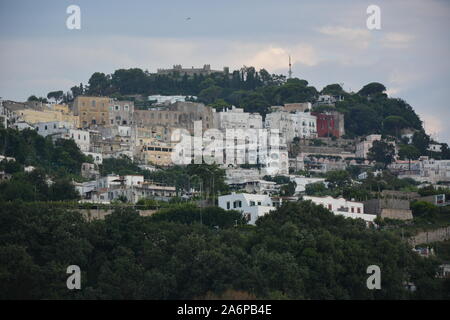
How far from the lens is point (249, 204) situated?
2803 inches

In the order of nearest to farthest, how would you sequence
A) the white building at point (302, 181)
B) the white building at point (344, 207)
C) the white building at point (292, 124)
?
1. the white building at point (344, 207)
2. the white building at point (302, 181)
3. the white building at point (292, 124)

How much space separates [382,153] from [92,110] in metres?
21.5

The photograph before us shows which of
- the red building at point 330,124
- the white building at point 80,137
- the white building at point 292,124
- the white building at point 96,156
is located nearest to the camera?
the white building at point 96,156

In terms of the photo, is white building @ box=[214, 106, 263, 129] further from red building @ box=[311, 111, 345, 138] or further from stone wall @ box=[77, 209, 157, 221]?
stone wall @ box=[77, 209, 157, 221]

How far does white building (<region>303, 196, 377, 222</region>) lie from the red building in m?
34.6

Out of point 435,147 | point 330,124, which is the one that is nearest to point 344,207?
point 435,147

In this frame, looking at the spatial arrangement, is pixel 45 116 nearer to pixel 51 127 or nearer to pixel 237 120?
pixel 51 127

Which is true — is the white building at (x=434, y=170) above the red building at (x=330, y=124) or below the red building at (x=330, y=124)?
below

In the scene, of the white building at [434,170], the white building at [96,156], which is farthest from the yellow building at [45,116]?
the white building at [434,170]

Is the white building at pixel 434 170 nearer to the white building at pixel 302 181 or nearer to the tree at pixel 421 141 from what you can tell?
the tree at pixel 421 141

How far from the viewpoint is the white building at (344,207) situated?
71.9 metres

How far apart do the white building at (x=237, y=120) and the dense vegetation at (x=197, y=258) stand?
41.0 metres

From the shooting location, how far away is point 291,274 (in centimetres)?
5472

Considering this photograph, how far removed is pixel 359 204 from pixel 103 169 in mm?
19490
